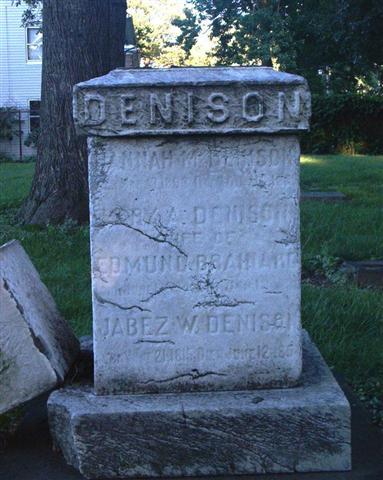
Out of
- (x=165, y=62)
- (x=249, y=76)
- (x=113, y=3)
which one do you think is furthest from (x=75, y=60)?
(x=165, y=62)

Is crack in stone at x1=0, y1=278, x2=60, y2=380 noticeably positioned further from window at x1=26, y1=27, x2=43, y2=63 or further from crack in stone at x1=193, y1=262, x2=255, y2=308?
window at x1=26, y1=27, x2=43, y2=63

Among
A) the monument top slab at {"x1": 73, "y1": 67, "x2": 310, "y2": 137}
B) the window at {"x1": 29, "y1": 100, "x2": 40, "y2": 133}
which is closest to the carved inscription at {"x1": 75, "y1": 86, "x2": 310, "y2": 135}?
the monument top slab at {"x1": 73, "y1": 67, "x2": 310, "y2": 137}

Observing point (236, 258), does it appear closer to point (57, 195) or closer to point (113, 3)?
point (57, 195)

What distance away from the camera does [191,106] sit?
279cm

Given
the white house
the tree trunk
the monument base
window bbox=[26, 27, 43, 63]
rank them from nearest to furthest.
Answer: the monument base
the tree trunk
the white house
window bbox=[26, 27, 43, 63]

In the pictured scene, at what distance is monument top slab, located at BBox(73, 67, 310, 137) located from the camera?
2.78 metres

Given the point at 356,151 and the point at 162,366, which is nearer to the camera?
the point at 162,366

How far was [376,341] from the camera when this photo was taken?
4.34 m

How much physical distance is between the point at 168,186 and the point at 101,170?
0.85 feet

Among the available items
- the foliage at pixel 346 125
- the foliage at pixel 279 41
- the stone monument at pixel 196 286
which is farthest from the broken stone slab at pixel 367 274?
the foliage at pixel 279 41

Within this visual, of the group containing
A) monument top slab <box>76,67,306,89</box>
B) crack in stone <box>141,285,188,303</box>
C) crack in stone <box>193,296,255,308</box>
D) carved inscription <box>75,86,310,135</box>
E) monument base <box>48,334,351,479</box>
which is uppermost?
monument top slab <box>76,67,306,89</box>

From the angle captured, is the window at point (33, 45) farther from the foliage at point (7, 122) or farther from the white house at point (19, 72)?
the foliage at point (7, 122)

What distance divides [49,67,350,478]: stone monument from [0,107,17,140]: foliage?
25.0m

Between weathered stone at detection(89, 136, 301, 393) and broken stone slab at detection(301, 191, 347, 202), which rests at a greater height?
weathered stone at detection(89, 136, 301, 393)
